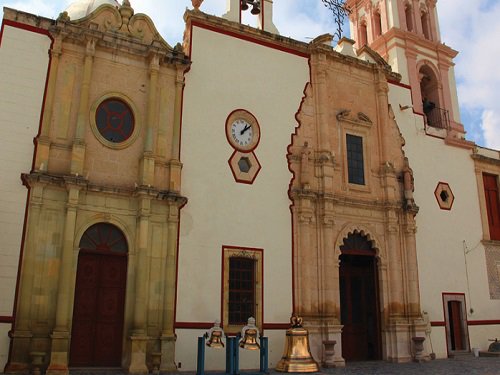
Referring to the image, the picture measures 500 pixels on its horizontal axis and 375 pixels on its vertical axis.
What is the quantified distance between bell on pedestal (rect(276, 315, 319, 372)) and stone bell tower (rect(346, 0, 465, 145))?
35.0 ft

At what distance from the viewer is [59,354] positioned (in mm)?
11078

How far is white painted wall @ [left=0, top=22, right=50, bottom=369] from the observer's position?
11.4 m

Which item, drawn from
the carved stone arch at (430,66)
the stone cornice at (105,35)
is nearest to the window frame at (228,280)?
the stone cornice at (105,35)

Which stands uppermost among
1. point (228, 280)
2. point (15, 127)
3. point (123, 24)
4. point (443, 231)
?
point (123, 24)

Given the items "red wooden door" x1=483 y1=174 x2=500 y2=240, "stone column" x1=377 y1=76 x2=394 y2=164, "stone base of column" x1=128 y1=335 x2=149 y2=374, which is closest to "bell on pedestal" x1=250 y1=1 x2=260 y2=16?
"stone column" x1=377 y1=76 x2=394 y2=164

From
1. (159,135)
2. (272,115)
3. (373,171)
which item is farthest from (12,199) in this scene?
(373,171)

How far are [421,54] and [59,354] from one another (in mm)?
17337

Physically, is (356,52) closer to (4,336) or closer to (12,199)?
(12,199)

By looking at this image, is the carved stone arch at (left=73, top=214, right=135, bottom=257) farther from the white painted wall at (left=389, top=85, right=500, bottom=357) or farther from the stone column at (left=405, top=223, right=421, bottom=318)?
the white painted wall at (left=389, top=85, right=500, bottom=357)

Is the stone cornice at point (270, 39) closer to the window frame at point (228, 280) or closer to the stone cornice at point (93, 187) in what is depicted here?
the stone cornice at point (93, 187)

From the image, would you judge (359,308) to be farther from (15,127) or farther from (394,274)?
(15,127)

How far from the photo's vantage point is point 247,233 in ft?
46.9

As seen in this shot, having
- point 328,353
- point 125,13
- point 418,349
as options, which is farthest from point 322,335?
point 125,13

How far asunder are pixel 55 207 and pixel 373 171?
390 inches
